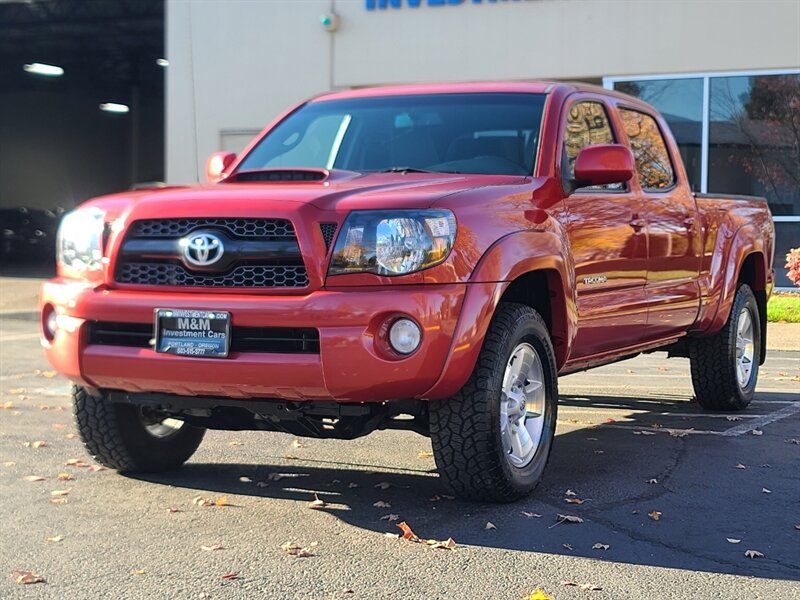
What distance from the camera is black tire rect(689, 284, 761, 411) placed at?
7.28 meters

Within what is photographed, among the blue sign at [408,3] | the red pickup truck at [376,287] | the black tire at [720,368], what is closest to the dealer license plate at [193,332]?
the red pickup truck at [376,287]

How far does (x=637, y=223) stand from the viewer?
5859 mm

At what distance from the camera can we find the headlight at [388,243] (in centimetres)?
416

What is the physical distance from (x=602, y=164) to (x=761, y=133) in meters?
11.9

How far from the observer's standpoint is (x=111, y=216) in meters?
4.63

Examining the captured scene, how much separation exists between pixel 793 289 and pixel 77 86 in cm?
2919

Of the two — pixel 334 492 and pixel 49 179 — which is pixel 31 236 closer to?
pixel 49 179

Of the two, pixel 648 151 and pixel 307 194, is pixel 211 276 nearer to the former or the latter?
pixel 307 194

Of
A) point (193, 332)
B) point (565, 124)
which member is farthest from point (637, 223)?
point (193, 332)

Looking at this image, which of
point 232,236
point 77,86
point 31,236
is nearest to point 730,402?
point 232,236

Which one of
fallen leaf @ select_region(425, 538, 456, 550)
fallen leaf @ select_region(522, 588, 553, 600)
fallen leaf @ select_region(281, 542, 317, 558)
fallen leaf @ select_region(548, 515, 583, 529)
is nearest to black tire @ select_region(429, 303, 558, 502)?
fallen leaf @ select_region(548, 515, 583, 529)

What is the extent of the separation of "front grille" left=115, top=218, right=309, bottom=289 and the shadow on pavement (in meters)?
1.05

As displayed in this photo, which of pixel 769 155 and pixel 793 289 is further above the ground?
pixel 769 155

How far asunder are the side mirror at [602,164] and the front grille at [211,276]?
1.60 meters
